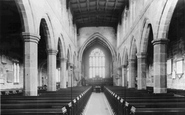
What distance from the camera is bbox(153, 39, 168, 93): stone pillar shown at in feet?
26.5

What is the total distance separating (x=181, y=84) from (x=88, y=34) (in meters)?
16.5

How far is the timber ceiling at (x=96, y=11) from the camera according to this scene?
1742 cm

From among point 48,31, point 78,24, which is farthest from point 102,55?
point 48,31

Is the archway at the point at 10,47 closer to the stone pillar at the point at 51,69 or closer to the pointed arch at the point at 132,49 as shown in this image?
the stone pillar at the point at 51,69

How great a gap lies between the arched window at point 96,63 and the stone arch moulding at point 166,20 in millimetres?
22304

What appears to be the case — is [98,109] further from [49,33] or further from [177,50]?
[177,50]

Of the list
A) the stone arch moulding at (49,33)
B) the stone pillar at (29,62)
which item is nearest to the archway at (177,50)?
the stone arch moulding at (49,33)

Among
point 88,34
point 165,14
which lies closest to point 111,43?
point 88,34

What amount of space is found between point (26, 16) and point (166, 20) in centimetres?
610

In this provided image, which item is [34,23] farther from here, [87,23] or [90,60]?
[90,60]

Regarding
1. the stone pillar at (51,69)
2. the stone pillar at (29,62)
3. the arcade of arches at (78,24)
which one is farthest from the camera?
the stone pillar at (51,69)

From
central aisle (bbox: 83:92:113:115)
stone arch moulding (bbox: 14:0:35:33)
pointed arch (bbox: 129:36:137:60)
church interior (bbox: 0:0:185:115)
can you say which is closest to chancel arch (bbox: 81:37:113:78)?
church interior (bbox: 0:0:185:115)

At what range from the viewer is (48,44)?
11.1 m

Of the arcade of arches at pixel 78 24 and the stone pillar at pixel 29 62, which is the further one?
the arcade of arches at pixel 78 24
